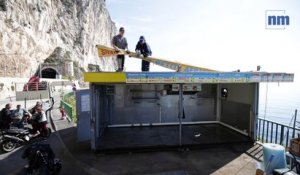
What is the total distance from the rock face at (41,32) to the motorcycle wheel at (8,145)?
30352mm

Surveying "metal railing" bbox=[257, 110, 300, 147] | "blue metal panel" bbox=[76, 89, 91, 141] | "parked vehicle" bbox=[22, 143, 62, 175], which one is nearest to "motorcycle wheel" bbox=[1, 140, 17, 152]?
"blue metal panel" bbox=[76, 89, 91, 141]

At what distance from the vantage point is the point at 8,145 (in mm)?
7215

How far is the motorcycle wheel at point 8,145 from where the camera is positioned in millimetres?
7104

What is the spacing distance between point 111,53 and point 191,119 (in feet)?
17.1

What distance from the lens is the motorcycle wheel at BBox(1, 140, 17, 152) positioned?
710 cm

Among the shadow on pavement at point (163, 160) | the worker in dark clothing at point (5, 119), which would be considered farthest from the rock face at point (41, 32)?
the shadow on pavement at point (163, 160)

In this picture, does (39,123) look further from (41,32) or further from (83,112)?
(41,32)

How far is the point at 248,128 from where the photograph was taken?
→ 26.3ft

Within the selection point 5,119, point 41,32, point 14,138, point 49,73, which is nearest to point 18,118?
point 5,119

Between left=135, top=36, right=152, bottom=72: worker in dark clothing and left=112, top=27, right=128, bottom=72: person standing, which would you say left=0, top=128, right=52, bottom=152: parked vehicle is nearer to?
left=112, top=27, right=128, bottom=72: person standing

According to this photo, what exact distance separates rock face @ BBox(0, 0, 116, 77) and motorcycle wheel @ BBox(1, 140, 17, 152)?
1195 inches

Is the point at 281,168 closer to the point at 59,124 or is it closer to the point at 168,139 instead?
the point at 168,139

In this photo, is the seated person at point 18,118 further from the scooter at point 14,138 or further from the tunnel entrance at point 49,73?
the tunnel entrance at point 49,73

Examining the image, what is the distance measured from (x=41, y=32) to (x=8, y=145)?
43.6m
